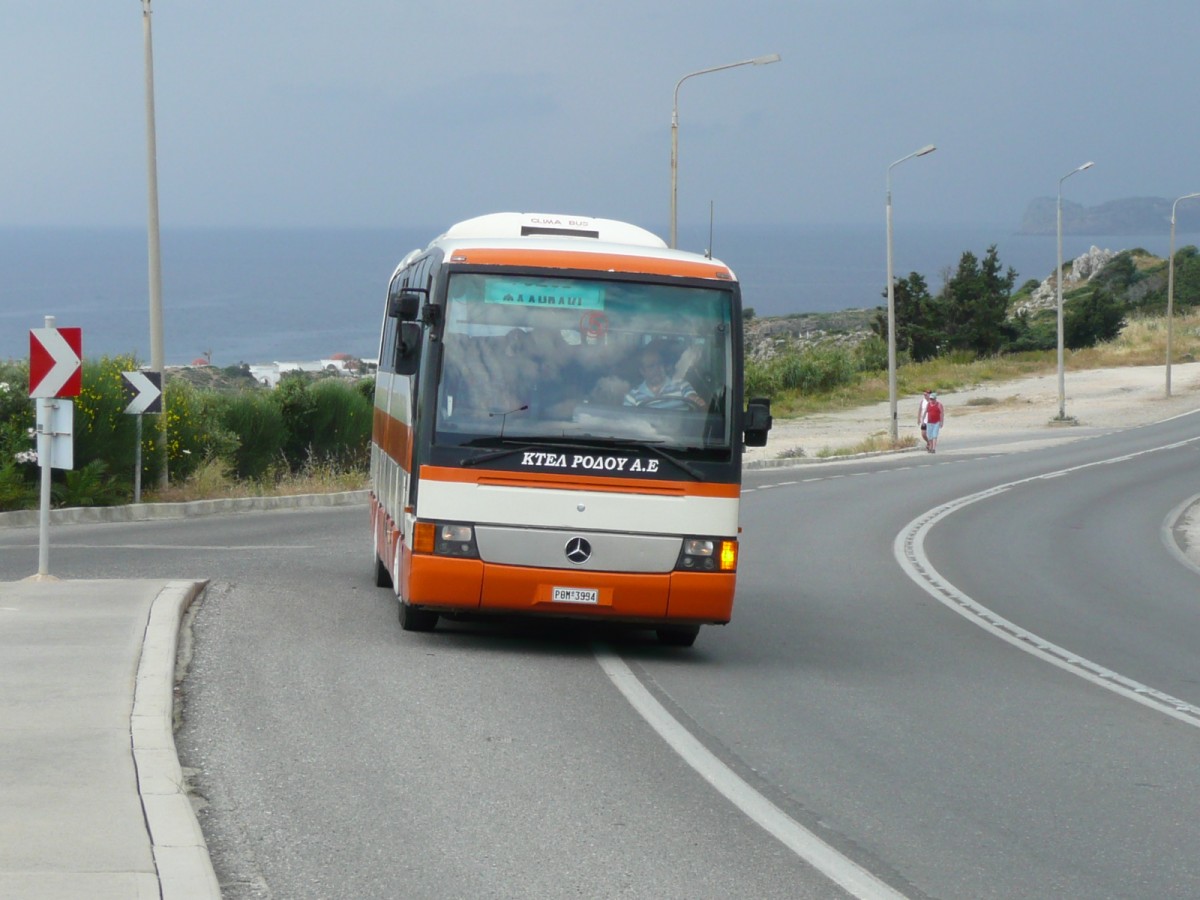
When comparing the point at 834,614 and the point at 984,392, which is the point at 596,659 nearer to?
the point at 834,614

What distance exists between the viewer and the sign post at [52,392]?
13.3 m

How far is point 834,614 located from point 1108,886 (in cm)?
861

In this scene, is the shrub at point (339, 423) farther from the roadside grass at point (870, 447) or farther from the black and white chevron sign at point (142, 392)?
the roadside grass at point (870, 447)

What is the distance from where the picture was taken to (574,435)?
11.0m

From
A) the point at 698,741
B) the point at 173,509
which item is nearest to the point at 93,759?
the point at 698,741

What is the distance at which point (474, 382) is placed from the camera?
11.1 meters

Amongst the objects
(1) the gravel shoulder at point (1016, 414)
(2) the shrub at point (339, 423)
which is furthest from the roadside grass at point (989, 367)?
(2) the shrub at point (339, 423)

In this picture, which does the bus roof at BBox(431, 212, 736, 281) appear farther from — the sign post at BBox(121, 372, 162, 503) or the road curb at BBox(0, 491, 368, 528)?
the sign post at BBox(121, 372, 162, 503)

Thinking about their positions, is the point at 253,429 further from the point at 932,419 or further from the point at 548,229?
the point at 932,419

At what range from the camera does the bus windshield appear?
11.0 metres

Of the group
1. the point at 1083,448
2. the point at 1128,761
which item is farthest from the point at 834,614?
the point at 1083,448

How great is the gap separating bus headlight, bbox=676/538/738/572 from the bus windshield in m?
0.62

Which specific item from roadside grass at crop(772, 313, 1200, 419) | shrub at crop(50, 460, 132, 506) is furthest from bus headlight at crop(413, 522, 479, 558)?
roadside grass at crop(772, 313, 1200, 419)

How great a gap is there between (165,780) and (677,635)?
18.5 feet
